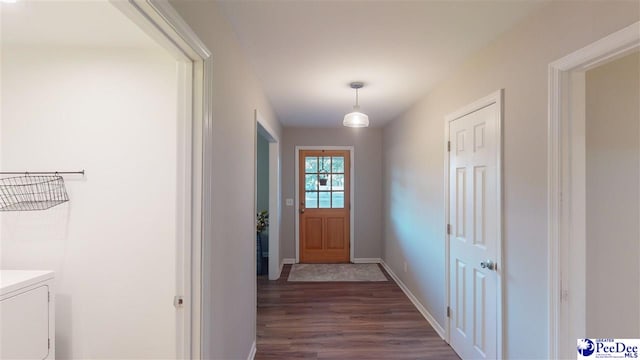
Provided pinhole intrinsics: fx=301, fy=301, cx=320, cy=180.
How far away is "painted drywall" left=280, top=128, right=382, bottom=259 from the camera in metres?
5.22

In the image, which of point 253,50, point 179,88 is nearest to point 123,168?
point 179,88

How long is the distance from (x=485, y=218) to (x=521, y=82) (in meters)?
0.92

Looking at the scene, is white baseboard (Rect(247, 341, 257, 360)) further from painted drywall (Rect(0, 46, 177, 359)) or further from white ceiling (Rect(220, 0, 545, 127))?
white ceiling (Rect(220, 0, 545, 127))

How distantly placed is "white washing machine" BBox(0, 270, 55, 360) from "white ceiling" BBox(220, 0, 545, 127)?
6.26 ft

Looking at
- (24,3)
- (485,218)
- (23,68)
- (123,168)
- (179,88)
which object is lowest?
(485,218)

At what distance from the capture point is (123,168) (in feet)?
6.73

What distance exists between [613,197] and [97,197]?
3.10 metres

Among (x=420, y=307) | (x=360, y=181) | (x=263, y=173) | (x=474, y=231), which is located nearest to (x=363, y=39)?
(x=474, y=231)

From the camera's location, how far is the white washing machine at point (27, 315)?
160 cm

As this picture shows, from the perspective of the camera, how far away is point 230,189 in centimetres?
185

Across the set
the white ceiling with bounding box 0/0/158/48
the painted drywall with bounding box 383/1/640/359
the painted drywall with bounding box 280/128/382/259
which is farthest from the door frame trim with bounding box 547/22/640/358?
the painted drywall with bounding box 280/128/382/259

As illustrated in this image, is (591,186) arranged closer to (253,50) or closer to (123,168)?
(253,50)

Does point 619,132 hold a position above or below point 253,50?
below

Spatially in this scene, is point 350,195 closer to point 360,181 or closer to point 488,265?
point 360,181
